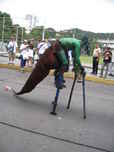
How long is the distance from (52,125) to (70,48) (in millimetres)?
1838

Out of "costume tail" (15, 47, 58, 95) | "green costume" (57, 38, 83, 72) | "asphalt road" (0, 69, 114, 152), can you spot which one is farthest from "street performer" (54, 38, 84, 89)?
"asphalt road" (0, 69, 114, 152)

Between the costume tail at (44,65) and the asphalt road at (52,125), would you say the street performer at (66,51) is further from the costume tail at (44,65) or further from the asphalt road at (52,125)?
the asphalt road at (52,125)

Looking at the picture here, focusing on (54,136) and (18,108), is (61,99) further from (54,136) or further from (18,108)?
(54,136)

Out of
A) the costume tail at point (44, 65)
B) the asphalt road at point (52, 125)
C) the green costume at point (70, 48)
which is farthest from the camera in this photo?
the costume tail at point (44, 65)

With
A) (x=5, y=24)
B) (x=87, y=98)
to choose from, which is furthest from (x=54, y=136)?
(x=5, y=24)

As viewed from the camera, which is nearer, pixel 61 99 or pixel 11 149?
pixel 11 149

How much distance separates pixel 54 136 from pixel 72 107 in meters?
2.03

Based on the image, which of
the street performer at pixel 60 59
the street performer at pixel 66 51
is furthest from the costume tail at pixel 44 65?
the street performer at pixel 66 51

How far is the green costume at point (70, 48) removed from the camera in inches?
212

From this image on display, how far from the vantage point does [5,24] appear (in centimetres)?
2166

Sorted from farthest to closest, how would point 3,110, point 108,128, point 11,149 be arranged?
point 3,110, point 108,128, point 11,149

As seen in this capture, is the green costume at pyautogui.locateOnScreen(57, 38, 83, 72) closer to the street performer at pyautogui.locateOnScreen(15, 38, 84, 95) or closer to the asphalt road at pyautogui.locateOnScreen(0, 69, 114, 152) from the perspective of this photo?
the street performer at pyautogui.locateOnScreen(15, 38, 84, 95)

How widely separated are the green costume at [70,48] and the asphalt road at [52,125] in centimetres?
120

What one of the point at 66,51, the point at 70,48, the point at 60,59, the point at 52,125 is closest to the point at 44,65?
the point at 60,59
